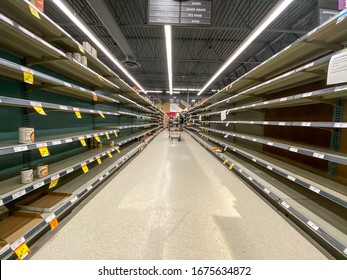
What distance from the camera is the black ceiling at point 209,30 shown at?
16.6ft

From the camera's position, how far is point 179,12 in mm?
3414

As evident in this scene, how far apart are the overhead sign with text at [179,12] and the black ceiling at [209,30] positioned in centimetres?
24

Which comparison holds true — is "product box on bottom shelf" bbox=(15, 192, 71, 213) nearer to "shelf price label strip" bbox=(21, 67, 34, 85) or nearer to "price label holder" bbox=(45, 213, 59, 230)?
"price label holder" bbox=(45, 213, 59, 230)

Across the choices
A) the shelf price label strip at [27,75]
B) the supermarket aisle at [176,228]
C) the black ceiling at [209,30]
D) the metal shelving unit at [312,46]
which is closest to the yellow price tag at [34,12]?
the shelf price label strip at [27,75]

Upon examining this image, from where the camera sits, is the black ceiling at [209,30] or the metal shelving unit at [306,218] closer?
the metal shelving unit at [306,218]

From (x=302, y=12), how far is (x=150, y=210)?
7190 millimetres

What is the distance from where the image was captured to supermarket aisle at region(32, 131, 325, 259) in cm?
131

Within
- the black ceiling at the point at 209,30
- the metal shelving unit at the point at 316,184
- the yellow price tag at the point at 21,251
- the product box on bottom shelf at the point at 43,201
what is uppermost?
the black ceiling at the point at 209,30

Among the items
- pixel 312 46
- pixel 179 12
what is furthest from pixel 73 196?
pixel 179 12

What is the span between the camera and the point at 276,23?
5.88 m

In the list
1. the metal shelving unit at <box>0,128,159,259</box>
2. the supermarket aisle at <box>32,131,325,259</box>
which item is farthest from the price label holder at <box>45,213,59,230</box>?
the supermarket aisle at <box>32,131,325,259</box>

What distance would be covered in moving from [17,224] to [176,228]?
1307mm

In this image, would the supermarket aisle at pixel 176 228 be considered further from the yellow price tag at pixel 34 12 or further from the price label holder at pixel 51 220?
the yellow price tag at pixel 34 12

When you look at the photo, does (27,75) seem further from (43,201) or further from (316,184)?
(316,184)
